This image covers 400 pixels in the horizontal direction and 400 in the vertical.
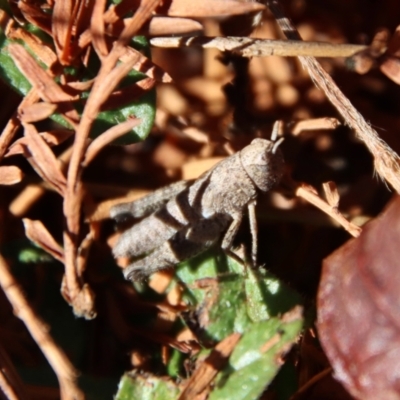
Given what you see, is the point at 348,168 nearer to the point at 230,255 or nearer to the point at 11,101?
the point at 230,255

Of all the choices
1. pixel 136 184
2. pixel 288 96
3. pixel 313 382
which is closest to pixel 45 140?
pixel 136 184

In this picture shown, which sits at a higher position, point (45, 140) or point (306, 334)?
point (45, 140)

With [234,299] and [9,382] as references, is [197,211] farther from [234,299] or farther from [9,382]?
[9,382]

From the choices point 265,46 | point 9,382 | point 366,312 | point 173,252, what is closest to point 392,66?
point 265,46

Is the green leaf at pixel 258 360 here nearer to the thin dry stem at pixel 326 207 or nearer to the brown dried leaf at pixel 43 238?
the thin dry stem at pixel 326 207

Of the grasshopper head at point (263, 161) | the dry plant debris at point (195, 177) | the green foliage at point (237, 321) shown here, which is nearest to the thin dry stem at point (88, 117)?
the dry plant debris at point (195, 177)

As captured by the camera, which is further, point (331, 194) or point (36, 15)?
point (331, 194)
